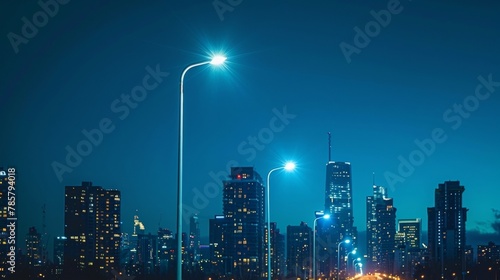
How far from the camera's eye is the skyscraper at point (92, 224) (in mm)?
170125

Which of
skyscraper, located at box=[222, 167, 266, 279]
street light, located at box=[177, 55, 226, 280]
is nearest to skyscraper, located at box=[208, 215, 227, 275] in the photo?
skyscraper, located at box=[222, 167, 266, 279]

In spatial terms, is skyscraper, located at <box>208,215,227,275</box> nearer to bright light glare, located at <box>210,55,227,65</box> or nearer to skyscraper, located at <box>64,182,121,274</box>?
skyscraper, located at <box>64,182,121,274</box>

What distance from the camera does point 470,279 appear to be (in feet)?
534

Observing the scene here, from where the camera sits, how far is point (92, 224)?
17525cm

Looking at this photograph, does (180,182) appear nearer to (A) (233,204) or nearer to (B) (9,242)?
(B) (9,242)

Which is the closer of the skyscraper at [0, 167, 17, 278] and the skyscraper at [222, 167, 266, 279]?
the skyscraper at [0, 167, 17, 278]

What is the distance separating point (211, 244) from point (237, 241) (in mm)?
29159

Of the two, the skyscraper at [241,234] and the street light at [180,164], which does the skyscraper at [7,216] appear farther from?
the street light at [180,164]

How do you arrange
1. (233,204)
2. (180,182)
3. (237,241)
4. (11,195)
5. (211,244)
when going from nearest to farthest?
1. (180,182)
2. (11,195)
3. (233,204)
4. (237,241)
5. (211,244)

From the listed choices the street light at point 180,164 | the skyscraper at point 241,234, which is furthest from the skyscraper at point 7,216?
the street light at point 180,164

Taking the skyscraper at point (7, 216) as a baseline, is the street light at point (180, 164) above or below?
below

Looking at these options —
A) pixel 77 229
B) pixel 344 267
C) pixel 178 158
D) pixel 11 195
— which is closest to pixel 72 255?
pixel 77 229

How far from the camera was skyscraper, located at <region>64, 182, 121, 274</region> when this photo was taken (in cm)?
17012

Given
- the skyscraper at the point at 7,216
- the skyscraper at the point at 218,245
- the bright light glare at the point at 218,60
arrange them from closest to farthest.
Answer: the bright light glare at the point at 218,60
the skyscraper at the point at 7,216
the skyscraper at the point at 218,245
